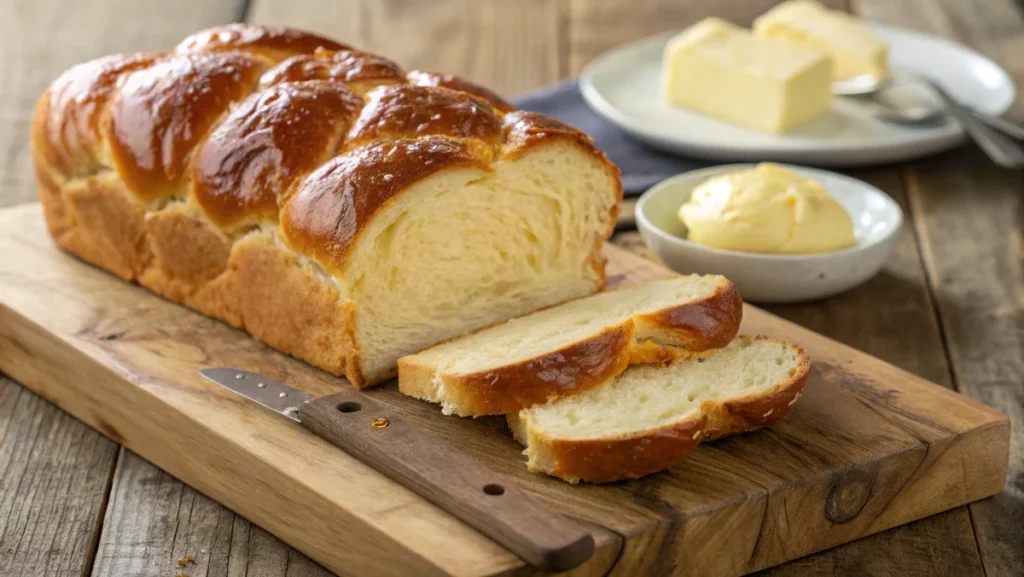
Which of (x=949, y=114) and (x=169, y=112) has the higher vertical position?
(x=169, y=112)

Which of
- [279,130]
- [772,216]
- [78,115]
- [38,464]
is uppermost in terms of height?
[279,130]

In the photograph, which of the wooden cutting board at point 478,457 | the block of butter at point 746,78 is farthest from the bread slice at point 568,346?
the block of butter at point 746,78

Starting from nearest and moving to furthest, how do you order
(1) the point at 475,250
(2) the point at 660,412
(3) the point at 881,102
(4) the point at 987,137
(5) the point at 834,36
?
1. (2) the point at 660,412
2. (1) the point at 475,250
3. (4) the point at 987,137
4. (3) the point at 881,102
5. (5) the point at 834,36

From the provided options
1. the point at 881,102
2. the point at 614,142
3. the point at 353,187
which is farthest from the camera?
the point at 881,102

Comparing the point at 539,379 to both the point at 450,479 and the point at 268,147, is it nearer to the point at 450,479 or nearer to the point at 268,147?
the point at 450,479

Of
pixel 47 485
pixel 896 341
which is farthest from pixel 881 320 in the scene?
pixel 47 485

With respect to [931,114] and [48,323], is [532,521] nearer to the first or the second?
[48,323]
